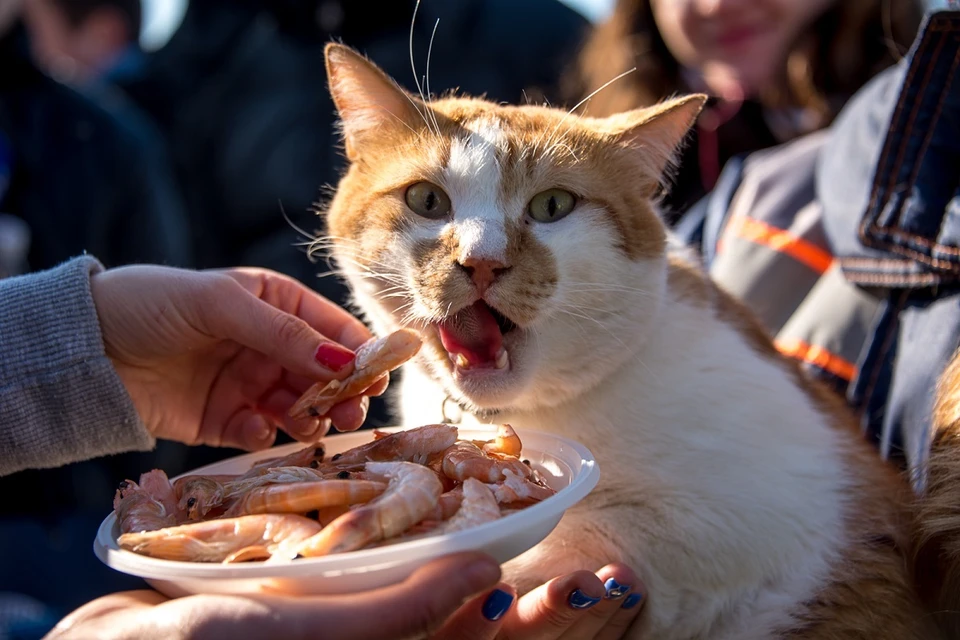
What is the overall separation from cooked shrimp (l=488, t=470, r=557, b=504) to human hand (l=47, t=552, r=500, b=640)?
157mm

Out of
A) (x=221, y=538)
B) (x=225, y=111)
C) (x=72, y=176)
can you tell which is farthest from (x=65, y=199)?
(x=221, y=538)

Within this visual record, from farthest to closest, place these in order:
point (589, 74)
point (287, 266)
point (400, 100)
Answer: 1. point (287, 266)
2. point (589, 74)
3. point (400, 100)

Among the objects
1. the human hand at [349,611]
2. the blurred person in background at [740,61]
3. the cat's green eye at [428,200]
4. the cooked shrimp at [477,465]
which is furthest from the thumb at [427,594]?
the blurred person in background at [740,61]

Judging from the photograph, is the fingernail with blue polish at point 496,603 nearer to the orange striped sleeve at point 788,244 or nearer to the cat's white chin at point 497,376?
the cat's white chin at point 497,376

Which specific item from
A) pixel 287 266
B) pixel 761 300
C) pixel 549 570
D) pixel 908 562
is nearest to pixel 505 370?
pixel 549 570

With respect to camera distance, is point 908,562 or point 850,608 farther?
point 908,562

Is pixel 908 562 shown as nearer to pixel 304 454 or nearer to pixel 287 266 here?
pixel 304 454

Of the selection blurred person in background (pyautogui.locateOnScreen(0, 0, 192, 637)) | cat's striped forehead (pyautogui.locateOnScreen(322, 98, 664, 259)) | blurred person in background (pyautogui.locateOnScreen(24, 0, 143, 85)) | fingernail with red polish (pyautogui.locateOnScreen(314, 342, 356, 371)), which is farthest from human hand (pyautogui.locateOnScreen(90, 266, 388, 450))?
blurred person in background (pyautogui.locateOnScreen(24, 0, 143, 85))

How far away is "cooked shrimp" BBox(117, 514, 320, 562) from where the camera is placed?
1202mm

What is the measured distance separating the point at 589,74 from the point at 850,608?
2531 mm

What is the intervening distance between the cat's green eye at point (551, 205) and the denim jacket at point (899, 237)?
2.88ft

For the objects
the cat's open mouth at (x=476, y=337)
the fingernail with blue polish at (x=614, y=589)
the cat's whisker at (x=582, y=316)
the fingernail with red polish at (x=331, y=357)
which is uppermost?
the cat's whisker at (x=582, y=316)

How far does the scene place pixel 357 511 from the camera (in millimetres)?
1173

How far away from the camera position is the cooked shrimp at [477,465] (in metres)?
1.36
